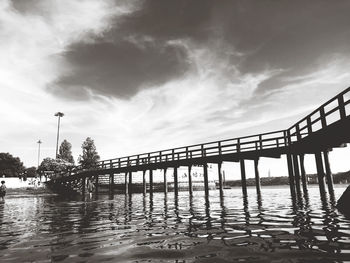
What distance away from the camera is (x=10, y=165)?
8362cm

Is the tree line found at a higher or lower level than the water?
higher

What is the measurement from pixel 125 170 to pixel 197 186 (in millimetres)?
27591

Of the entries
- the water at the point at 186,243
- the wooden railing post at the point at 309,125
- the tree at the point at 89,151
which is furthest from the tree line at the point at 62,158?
the water at the point at 186,243

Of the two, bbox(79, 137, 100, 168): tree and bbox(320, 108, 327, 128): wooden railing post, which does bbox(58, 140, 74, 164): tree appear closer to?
bbox(79, 137, 100, 168): tree

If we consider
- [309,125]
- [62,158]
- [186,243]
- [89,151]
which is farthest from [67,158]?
[186,243]

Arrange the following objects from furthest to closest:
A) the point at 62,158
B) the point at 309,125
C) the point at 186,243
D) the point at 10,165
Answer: the point at 10,165, the point at 62,158, the point at 309,125, the point at 186,243

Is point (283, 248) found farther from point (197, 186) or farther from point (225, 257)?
point (197, 186)

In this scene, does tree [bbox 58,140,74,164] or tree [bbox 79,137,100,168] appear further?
tree [bbox 58,140,74,164]

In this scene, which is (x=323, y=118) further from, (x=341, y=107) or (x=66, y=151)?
(x=66, y=151)

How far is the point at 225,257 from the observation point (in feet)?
12.5

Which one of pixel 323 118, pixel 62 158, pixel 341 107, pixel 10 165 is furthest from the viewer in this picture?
pixel 10 165

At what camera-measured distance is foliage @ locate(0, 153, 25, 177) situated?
8212 centimetres

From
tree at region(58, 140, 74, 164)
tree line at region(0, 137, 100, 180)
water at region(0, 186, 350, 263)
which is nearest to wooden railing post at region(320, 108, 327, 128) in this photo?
water at region(0, 186, 350, 263)

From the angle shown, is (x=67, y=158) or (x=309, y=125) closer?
(x=309, y=125)
